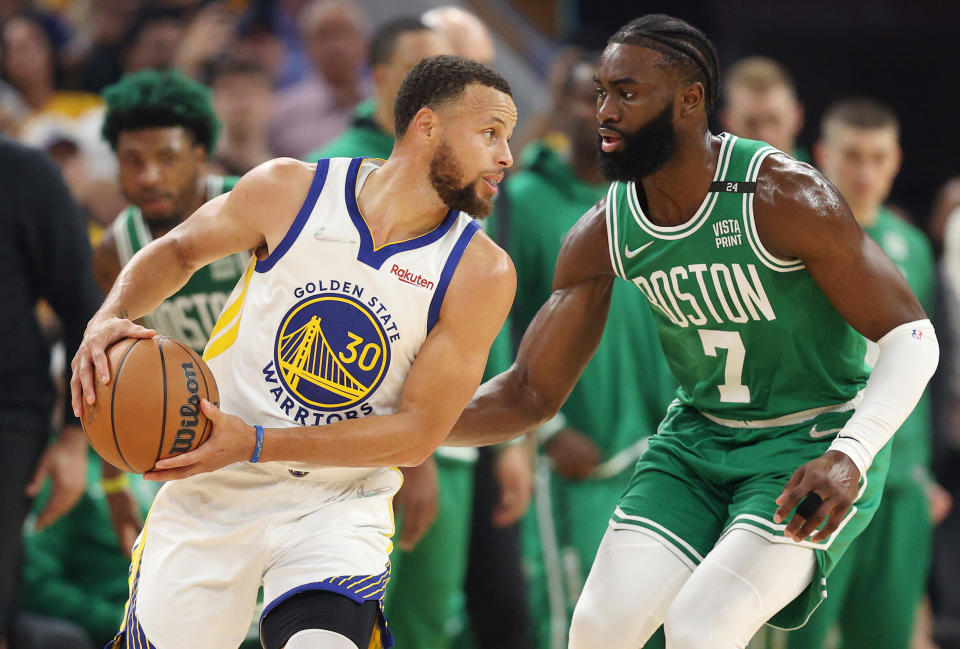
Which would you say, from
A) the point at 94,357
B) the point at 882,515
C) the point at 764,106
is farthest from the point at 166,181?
the point at 882,515

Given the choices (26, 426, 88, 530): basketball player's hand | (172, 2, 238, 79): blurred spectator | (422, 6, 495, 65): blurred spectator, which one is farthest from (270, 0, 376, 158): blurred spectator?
(26, 426, 88, 530): basketball player's hand

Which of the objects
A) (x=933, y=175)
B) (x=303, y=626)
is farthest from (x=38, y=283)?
(x=933, y=175)

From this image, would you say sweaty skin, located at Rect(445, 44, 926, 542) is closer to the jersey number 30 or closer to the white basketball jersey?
the jersey number 30

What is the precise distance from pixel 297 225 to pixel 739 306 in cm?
132

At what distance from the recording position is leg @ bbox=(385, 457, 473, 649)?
614 centimetres

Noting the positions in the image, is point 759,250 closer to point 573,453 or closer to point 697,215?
point 697,215

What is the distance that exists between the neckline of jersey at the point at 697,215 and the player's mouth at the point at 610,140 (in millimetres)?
222

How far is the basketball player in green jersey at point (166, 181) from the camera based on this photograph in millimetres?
5383

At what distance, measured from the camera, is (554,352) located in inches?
178

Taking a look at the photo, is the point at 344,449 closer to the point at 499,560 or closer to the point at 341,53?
the point at 499,560

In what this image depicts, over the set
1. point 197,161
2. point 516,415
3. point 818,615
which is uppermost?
point 197,161

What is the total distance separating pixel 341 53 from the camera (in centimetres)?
879

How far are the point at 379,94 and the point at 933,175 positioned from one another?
21.0 feet

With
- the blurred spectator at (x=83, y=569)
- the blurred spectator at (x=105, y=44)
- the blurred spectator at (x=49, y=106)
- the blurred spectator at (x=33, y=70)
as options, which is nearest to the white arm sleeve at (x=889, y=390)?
the blurred spectator at (x=83, y=569)
